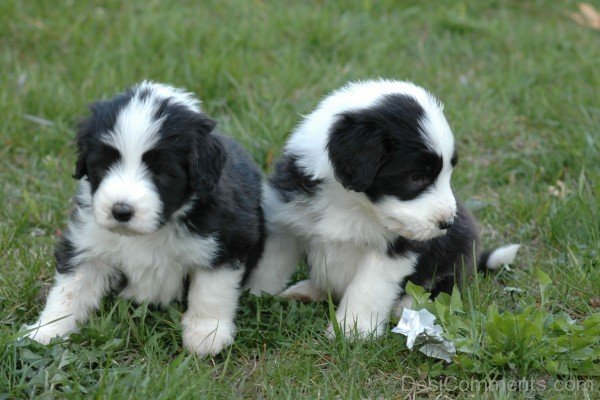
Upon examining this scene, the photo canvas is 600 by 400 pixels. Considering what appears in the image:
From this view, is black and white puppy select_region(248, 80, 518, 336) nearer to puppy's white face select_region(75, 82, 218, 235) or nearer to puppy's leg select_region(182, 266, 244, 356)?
puppy's leg select_region(182, 266, 244, 356)

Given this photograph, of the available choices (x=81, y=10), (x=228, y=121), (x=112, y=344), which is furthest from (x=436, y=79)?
(x=112, y=344)

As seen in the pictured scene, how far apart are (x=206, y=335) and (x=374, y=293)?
887 mm

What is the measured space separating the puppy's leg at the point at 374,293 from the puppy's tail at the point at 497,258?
34.4 inches

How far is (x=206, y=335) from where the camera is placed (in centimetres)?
415

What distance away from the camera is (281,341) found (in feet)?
14.1

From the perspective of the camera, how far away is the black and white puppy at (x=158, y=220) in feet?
12.1

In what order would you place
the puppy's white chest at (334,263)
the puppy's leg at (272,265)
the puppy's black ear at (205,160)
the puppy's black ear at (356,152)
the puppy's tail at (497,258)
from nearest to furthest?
the puppy's black ear at (205,160) < the puppy's black ear at (356,152) < the puppy's white chest at (334,263) < the puppy's leg at (272,265) < the puppy's tail at (497,258)

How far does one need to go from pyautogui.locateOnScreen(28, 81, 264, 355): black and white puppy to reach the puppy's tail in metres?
1.43

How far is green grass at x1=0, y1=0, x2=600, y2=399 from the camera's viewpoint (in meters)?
3.92

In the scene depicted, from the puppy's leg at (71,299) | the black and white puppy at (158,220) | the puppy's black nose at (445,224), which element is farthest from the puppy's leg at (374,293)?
the puppy's leg at (71,299)

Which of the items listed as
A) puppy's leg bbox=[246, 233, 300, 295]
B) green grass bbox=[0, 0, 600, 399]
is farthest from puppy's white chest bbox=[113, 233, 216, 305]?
puppy's leg bbox=[246, 233, 300, 295]

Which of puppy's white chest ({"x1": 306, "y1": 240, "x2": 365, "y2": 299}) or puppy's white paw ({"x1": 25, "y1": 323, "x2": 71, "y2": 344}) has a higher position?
puppy's white chest ({"x1": 306, "y1": 240, "x2": 365, "y2": 299})

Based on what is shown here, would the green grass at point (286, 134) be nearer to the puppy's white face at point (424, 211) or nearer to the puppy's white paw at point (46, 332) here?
the puppy's white paw at point (46, 332)

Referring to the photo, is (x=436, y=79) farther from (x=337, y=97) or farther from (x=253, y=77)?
(x=337, y=97)
